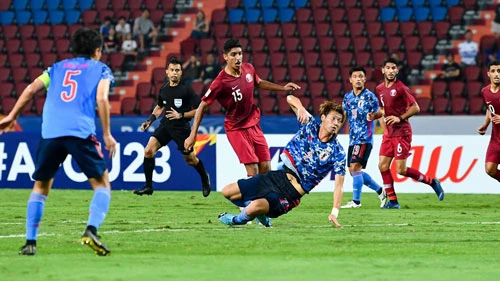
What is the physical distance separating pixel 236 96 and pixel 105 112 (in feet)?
16.1

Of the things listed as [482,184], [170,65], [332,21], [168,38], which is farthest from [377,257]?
[168,38]

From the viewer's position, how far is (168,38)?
34.8 meters

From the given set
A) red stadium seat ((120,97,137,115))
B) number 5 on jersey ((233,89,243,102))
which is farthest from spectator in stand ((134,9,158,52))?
number 5 on jersey ((233,89,243,102))

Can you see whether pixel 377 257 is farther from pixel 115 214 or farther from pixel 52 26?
pixel 52 26

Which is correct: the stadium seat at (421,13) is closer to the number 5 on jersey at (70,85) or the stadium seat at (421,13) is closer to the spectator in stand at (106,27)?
the spectator in stand at (106,27)

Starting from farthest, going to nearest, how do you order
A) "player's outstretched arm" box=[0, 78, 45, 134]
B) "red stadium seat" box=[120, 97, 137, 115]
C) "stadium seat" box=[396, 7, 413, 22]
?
"stadium seat" box=[396, 7, 413, 22]
"red stadium seat" box=[120, 97, 137, 115]
"player's outstretched arm" box=[0, 78, 45, 134]

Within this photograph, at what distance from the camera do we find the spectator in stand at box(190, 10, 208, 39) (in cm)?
3284

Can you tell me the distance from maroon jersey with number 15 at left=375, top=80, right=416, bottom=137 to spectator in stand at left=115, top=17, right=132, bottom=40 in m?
15.5

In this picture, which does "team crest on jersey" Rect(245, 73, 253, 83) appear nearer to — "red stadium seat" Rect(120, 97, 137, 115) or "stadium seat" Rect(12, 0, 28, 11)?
"red stadium seat" Rect(120, 97, 137, 115)

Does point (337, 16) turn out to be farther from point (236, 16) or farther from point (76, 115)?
point (76, 115)

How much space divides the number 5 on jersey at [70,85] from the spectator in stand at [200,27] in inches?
869

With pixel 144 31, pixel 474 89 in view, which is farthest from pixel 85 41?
pixel 144 31

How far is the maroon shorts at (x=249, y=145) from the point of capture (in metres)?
15.5

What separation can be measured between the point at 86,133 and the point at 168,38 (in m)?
24.2
